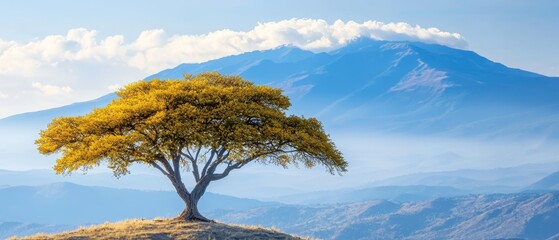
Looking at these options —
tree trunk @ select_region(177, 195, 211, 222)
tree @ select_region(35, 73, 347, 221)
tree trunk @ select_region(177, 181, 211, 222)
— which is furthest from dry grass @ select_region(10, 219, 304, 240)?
tree @ select_region(35, 73, 347, 221)

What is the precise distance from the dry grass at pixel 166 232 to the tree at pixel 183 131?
3.85 metres

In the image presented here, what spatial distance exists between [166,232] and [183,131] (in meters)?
7.19

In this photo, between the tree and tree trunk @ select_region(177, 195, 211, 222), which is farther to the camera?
tree trunk @ select_region(177, 195, 211, 222)

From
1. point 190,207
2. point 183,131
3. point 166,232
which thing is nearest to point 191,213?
point 190,207

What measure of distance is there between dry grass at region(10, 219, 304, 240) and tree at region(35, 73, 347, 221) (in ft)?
12.6

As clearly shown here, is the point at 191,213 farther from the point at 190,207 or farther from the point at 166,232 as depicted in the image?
the point at 166,232

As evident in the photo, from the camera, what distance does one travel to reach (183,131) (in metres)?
52.0

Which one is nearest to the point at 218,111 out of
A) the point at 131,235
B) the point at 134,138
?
the point at 134,138

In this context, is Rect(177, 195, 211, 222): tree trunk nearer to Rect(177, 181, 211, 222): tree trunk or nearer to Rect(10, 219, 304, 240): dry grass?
Rect(177, 181, 211, 222): tree trunk

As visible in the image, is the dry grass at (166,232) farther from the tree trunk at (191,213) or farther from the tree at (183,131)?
the tree at (183,131)

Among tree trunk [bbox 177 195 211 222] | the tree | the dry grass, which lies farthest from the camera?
tree trunk [bbox 177 195 211 222]

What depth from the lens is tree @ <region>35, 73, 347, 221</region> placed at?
5244 cm

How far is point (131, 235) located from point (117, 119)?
952 centimetres

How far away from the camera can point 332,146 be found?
186ft
